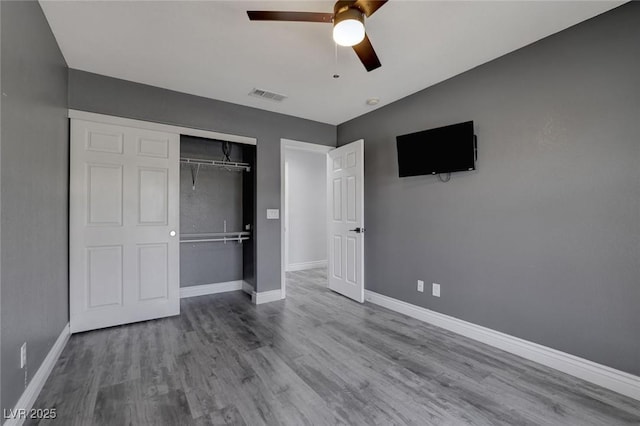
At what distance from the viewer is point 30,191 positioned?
189cm

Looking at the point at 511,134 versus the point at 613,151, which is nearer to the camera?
the point at 613,151

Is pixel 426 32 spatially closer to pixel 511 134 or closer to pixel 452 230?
pixel 511 134

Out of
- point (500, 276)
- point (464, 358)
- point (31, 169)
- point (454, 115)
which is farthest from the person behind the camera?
point (454, 115)

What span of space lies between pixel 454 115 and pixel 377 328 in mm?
2422

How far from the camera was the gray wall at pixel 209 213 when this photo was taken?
4250 mm

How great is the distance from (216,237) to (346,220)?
2.01 m

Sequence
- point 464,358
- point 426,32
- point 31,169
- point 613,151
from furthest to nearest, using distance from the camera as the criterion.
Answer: point 464,358
point 426,32
point 613,151
point 31,169

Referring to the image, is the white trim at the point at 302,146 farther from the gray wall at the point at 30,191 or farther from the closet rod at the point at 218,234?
the gray wall at the point at 30,191

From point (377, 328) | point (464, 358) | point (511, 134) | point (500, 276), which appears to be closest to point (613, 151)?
point (511, 134)

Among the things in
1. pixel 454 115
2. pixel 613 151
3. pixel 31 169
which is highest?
pixel 454 115

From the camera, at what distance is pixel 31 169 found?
1.90 meters

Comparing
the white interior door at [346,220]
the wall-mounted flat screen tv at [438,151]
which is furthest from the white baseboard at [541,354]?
the wall-mounted flat screen tv at [438,151]

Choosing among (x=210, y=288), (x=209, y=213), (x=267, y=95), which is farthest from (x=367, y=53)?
(x=210, y=288)

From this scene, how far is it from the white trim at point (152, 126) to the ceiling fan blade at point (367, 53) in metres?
2.19
